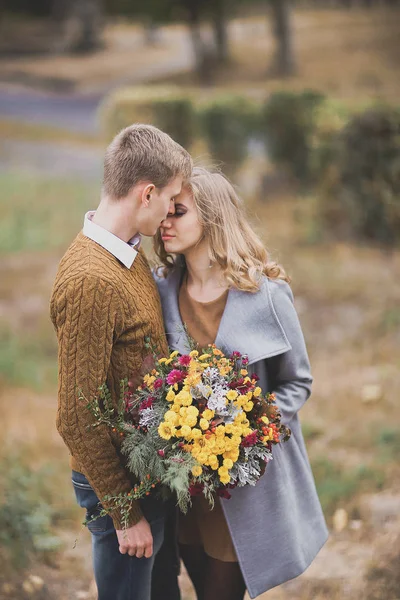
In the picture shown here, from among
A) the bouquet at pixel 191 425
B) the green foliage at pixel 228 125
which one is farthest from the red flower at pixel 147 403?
the green foliage at pixel 228 125

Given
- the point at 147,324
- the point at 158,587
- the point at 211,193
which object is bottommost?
the point at 158,587

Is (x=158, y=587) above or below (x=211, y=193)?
below

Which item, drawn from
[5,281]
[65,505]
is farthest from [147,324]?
[5,281]

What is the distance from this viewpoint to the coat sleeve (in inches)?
92.8

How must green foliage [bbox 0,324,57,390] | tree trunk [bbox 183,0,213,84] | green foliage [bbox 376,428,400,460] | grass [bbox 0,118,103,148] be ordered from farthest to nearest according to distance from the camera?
tree trunk [bbox 183,0,213,84], grass [bbox 0,118,103,148], green foliage [bbox 0,324,57,390], green foliage [bbox 376,428,400,460]

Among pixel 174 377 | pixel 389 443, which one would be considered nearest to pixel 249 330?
pixel 174 377

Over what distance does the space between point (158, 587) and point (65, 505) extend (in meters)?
1.55

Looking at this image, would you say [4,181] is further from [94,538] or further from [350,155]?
[94,538]

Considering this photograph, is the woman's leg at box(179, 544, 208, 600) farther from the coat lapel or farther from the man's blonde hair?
the man's blonde hair

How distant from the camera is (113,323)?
2.01 m

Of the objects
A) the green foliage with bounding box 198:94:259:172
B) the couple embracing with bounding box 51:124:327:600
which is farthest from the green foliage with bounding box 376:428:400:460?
the green foliage with bounding box 198:94:259:172

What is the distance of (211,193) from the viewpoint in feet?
7.78

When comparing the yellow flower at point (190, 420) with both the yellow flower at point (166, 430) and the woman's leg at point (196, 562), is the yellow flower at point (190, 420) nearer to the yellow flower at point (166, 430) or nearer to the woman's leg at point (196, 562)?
the yellow flower at point (166, 430)

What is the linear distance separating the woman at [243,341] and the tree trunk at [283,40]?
1810 cm
